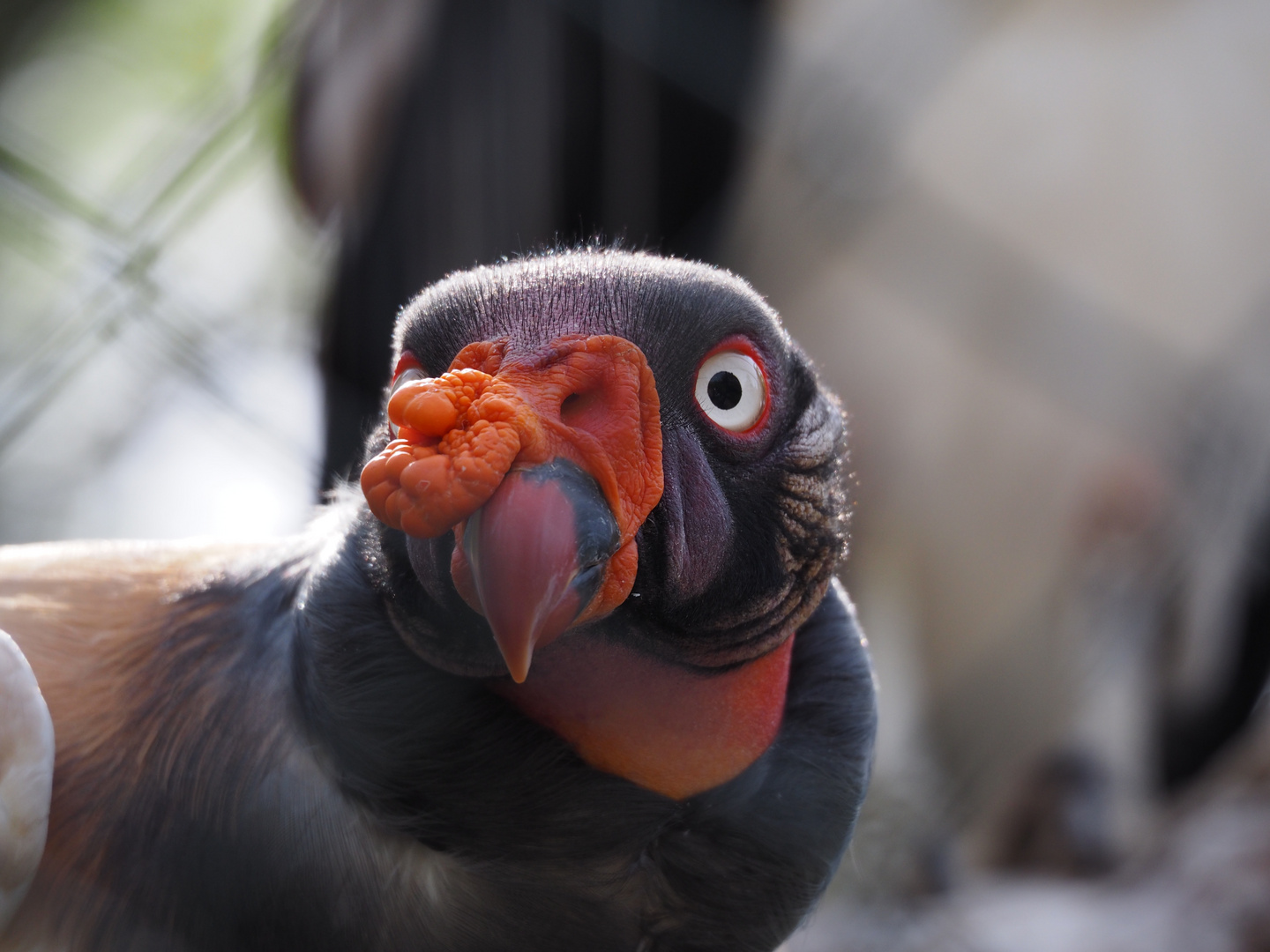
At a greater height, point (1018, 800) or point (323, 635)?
point (1018, 800)

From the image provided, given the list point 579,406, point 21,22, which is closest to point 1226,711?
point 579,406

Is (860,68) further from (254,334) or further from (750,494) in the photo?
(750,494)

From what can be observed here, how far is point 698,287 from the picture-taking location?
123cm

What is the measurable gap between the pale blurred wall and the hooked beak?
10.9 ft

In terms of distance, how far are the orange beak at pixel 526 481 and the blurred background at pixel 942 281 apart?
2118 millimetres

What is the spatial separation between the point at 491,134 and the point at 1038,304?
218cm

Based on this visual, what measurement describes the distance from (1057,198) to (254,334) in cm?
308

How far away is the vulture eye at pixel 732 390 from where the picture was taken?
1214mm

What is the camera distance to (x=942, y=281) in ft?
14.3

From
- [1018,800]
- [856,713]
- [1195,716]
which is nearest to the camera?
[856,713]

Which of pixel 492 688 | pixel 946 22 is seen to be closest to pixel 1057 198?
→ pixel 946 22

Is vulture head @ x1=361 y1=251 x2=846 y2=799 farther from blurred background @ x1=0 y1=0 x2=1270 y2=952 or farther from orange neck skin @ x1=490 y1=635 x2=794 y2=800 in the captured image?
blurred background @ x1=0 y1=0 x2=1270 y2=952

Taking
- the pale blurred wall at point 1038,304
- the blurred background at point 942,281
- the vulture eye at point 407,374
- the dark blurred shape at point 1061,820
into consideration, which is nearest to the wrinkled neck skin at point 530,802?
the vulture eye at point 407,374

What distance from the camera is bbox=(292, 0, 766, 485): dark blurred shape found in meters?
3.39
